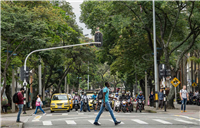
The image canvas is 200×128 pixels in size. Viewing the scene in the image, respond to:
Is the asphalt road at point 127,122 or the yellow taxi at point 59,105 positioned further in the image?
the yellow taxi at point 59,105

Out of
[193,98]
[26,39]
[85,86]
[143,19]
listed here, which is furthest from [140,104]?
[85,86]

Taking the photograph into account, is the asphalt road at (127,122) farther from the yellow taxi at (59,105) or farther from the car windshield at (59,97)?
the car windshield at (59,97)

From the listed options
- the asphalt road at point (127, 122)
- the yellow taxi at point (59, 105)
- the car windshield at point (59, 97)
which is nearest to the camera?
the asphalt road at point (127, 122)

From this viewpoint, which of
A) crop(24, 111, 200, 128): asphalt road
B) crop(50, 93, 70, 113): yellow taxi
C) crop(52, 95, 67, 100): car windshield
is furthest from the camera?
crop(52, 95, 67, 100): car windshield

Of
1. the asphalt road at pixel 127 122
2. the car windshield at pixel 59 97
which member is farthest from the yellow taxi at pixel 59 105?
the asphalt road at pixel 127 122

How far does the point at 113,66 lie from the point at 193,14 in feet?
62.3

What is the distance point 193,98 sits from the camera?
4525 cm

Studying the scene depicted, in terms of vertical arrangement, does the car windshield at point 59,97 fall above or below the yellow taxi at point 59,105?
above

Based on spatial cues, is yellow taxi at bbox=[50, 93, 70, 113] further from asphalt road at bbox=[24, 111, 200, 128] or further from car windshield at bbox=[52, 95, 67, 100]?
asphalt road at bbox=[24, 111, 200, 128]

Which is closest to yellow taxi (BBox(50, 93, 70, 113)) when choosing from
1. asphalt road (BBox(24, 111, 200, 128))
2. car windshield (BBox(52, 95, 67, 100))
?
car windshield (BBox(52, 95, 67, 100))

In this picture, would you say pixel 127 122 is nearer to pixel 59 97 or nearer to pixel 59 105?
pixel 59 105

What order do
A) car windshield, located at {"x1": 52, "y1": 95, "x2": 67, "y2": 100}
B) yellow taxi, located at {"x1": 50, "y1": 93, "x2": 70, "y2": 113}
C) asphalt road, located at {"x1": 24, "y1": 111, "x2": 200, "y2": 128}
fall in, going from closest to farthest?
asphalt road, located at {"x1": 24, "y1": 111, "x2": 200, "y2": 128}, yellow taxi, located at {"x1": 50, "y1": 93, "x2": 70, "y2": 113}, car windshield, located at {"x1": 52, "y1": 95, "x2": 67, "y2": 100}

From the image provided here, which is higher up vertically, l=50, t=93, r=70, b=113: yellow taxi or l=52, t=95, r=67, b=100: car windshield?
l=52, t=95, r=67, b=100: car windshield

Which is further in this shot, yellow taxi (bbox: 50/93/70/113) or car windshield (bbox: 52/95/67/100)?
car windshield (bbox: 52/95/67/100)
